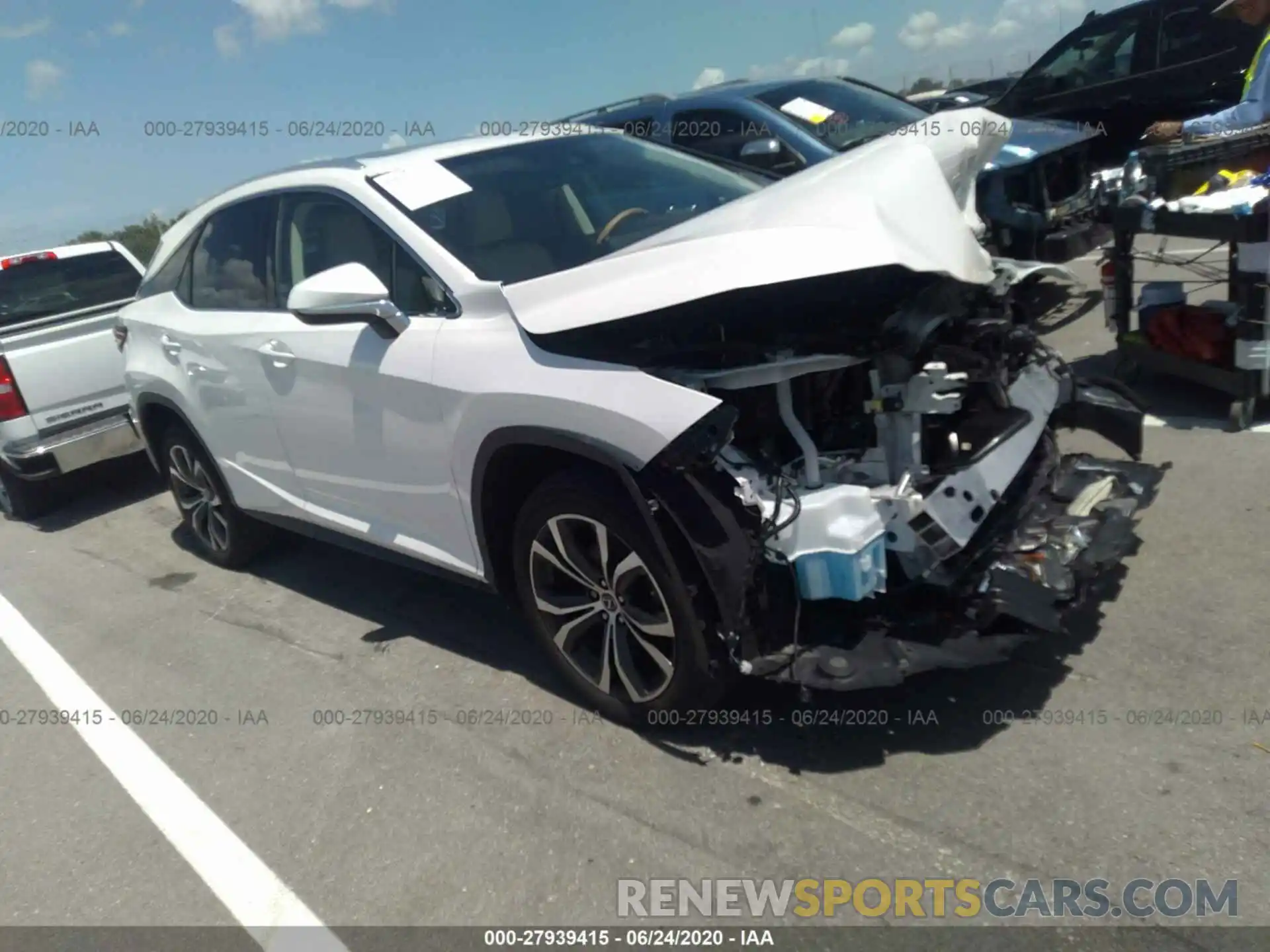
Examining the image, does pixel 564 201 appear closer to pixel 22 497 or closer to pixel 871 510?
pixel 871 510

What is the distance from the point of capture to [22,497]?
299 inches

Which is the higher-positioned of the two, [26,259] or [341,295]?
[26,259]

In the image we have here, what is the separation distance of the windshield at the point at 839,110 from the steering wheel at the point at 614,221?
166 inches

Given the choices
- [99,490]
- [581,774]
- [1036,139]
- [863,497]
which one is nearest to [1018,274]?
[863,497]

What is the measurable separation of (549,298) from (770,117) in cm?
528

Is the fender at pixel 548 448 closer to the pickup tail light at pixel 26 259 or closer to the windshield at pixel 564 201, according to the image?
the windshield at pixel 564 201

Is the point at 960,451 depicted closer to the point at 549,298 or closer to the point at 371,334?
the point at 549,298

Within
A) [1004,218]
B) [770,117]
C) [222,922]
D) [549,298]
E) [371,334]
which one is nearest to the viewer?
[222,922]

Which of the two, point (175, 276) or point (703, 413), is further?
point (175, 276)

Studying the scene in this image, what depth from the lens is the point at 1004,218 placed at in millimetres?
7008

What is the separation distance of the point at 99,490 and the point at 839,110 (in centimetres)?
658

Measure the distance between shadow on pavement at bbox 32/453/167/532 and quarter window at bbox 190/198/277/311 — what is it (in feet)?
9.40

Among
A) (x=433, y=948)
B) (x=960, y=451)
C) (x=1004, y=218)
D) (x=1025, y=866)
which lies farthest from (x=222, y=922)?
(x=1004, y=218)

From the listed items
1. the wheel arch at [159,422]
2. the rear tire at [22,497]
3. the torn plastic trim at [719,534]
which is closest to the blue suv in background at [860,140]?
the wheel arch at [159,422]
